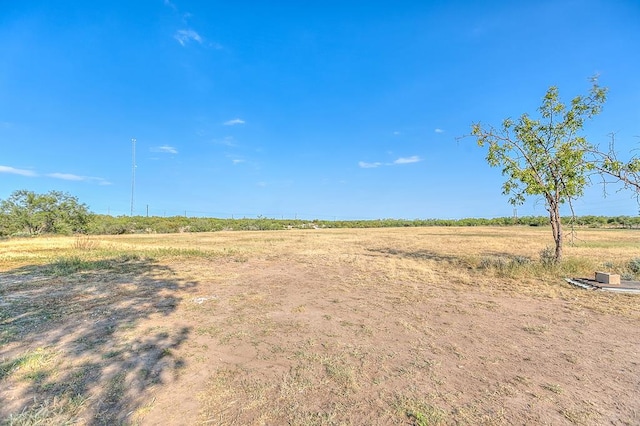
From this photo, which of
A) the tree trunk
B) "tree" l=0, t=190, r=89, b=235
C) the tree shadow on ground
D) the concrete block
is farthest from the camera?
"tree" l=0, t=190, r=89, b=235

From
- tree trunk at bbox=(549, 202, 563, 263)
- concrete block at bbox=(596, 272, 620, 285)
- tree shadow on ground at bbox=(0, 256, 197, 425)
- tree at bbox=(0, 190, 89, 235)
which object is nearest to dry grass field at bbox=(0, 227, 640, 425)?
tree shadow on ground at bbox=(0, 256, 197, 425)

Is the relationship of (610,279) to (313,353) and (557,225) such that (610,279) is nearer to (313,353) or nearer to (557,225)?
(557,225)

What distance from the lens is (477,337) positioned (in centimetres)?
448

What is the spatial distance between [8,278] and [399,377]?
9.93m

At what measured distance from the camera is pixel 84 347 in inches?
151

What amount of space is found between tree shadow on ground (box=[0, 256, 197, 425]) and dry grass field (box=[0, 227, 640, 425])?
20 mm

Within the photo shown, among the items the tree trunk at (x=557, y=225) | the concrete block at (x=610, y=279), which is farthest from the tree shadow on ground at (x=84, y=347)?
the tree trunk at (x=557, y=225)

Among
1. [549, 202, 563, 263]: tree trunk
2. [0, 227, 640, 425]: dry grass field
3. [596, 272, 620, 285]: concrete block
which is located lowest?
[0, 227, 640, 425]: dry grass field

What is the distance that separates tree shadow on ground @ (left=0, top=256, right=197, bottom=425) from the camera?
266 cm

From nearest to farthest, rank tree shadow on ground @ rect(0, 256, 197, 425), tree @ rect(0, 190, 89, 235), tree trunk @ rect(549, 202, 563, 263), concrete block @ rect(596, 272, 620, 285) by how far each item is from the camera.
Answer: tree shadow on ground @ rect(0, 256, 197, 425) < concrete block @ rect(596, 272, 620, 285) < tree trunk @ rect(549, 202, 563, 263) < tree @ rect(0, 190, 89, 235)

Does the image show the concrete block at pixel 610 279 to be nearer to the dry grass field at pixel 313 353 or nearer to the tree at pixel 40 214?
the dry grass field at pixel 313 353

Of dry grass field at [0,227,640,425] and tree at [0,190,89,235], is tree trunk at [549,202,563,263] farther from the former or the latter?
tree at [0,190,89,235]

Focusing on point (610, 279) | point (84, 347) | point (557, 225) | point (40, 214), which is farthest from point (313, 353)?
point (40, 214)

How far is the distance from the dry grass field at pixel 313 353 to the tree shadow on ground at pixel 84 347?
0.02 meters
